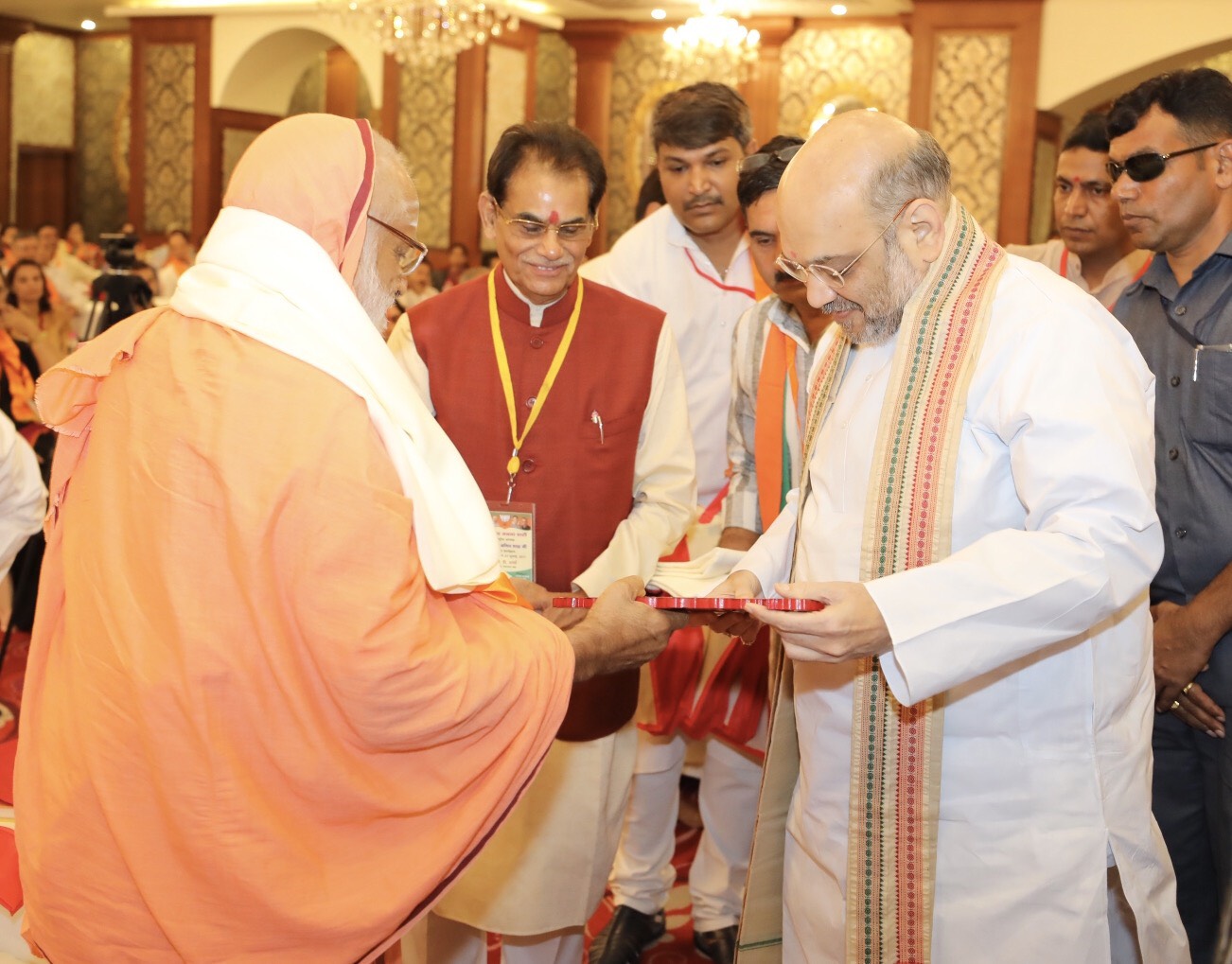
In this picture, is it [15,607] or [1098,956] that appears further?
[15,607]

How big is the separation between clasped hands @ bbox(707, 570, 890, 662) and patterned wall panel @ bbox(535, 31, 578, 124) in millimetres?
13134

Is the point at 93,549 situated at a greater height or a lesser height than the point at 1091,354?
lesser

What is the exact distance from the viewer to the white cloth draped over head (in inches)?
67.9

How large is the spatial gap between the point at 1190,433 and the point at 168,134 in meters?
15.0

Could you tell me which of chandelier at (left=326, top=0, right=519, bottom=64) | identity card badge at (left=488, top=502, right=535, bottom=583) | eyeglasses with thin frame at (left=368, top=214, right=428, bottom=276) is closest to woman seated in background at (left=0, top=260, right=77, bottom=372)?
chandelier at (left=326, top=0, right=519, bottom=64)

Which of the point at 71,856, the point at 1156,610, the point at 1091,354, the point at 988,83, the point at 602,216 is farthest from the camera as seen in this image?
the point at 602,216

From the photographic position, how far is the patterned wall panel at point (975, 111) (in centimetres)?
1162

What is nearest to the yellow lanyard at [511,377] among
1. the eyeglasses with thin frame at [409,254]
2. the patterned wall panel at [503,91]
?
the eyeglasses with thin frame at [409,254]

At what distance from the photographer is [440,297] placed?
2908mm

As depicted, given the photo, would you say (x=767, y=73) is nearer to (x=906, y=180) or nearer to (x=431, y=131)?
(x=431, y=131)

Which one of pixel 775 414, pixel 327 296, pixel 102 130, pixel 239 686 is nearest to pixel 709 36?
pixel 775 414

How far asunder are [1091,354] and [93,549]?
1512mm

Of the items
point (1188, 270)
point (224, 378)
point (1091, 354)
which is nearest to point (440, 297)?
point (224, 378)

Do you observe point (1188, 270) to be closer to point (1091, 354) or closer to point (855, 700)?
point (1091, 354)
